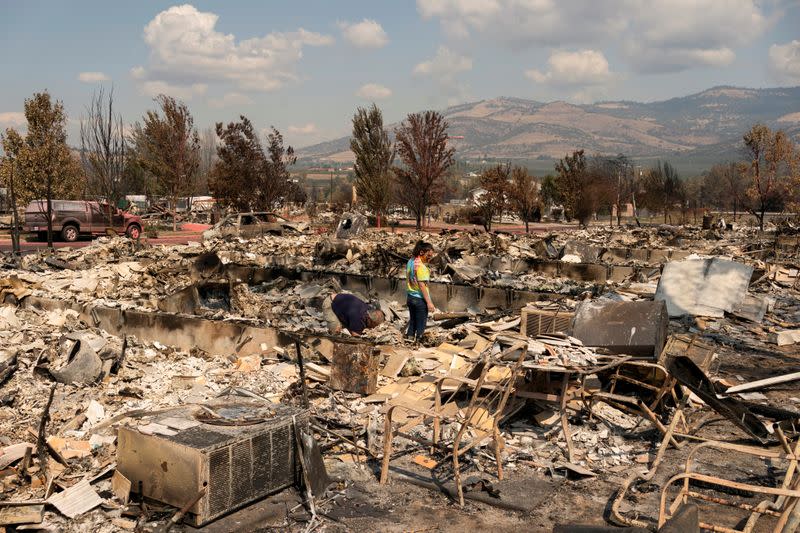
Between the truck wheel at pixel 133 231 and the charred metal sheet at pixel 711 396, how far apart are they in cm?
2275

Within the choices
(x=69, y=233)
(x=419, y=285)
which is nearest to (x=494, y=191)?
(x=69, y=233)

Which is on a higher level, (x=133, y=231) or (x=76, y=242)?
(x=133, y=231)

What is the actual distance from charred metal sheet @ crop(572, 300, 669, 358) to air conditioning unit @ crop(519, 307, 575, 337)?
1.17 metres

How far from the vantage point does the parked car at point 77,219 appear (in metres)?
23.0

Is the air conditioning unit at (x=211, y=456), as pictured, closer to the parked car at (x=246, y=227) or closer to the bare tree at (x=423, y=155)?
the parked car at (x=246, y=227)

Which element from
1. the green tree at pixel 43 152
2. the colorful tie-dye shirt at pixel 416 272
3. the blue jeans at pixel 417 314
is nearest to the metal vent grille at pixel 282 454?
the colorful tie-dye shirt at pixel 416 272

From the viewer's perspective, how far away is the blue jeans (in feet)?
29.6

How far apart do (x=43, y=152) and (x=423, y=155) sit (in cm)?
1741

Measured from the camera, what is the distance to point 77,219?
2372 cm

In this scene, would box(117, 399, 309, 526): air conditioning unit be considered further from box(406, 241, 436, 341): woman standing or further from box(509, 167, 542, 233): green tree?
box(509, 167, 542, 233): green tree

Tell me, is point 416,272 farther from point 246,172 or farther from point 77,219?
point 246,172

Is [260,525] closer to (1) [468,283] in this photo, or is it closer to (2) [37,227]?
(1) [468,283]

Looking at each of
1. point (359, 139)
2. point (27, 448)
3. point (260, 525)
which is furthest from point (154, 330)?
point (359, 139)

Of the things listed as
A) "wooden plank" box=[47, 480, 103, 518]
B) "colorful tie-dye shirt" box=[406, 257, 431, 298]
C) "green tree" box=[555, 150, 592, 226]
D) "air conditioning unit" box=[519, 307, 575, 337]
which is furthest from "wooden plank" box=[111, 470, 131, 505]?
"green tree" box=[555, 150, 592, 226]
